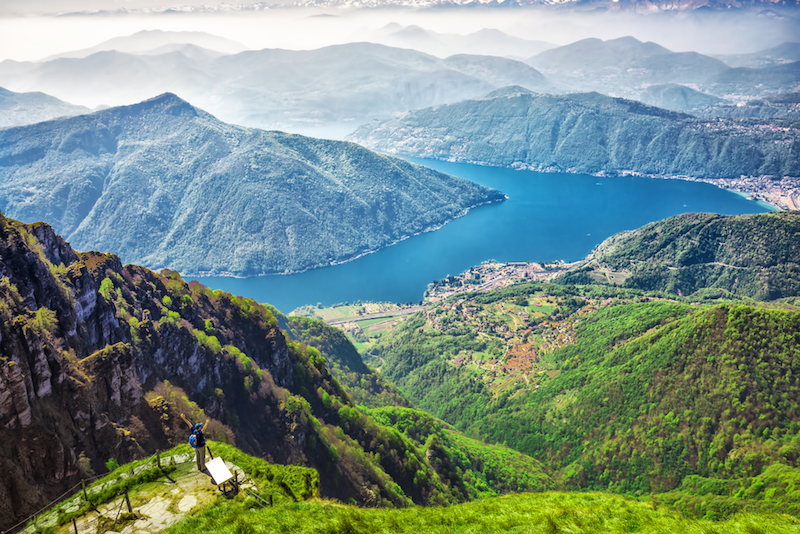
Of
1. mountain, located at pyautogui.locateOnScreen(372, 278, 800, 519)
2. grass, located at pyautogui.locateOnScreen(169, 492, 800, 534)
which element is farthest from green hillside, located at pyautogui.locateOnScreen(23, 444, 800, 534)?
mountain, located at pyautogui.locateOnScreen(372, 278, 800, 519)

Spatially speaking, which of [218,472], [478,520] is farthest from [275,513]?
[478,520]

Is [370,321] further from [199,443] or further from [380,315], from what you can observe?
[199,443]

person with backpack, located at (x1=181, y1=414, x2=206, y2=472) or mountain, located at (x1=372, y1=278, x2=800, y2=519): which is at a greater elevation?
person with backpack, located at (x1=181, y1=414, x2=206, y2=472)

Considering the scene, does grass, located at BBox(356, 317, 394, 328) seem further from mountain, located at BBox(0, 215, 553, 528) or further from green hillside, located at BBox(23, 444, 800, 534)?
green hillside, located at BBox(23, 444, 800, 534)

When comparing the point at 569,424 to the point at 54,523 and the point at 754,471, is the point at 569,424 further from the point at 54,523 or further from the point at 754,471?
the point at 54,523

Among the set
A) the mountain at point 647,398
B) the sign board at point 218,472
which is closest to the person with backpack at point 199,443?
the sign board at point 218,472
